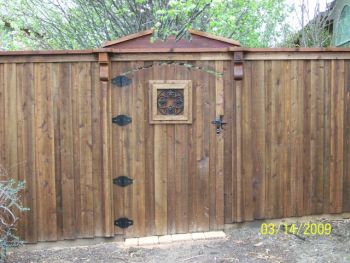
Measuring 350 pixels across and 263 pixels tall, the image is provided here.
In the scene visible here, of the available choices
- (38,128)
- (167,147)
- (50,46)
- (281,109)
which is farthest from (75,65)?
(50,46)

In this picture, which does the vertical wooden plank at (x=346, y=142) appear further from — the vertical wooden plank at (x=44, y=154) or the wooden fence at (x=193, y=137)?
the vertical wooden plank at (x=44, y=154)

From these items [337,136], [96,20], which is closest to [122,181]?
[337,136]

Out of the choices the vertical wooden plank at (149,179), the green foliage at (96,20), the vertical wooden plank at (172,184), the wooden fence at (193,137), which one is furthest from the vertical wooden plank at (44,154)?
the green foliage at (96,20)

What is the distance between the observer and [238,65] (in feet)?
13.7

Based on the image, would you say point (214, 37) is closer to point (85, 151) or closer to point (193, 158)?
point (193, 158)

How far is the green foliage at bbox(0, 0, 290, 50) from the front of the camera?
6.20 metres

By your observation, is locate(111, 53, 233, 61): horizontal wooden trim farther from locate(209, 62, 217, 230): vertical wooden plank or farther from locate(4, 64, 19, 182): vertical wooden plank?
locate(4, 64, 19, 182): vertical wooden plank

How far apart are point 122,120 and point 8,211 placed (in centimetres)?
145

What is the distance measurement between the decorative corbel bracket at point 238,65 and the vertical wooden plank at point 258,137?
0.54 ft

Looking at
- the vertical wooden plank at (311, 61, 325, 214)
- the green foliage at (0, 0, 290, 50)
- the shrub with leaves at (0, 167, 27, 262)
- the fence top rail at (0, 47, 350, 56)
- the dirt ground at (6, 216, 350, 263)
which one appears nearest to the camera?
the dirt ground at (6, 216, 350, 263)

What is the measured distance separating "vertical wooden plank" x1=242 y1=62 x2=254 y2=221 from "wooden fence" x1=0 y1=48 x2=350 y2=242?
0.01 m

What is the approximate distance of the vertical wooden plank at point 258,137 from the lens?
14.0 ft

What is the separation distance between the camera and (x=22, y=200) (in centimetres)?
411

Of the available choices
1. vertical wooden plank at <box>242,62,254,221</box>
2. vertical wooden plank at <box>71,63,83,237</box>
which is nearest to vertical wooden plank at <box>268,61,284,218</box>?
vertical wooden plank at <box>242,62,254,221</box>
